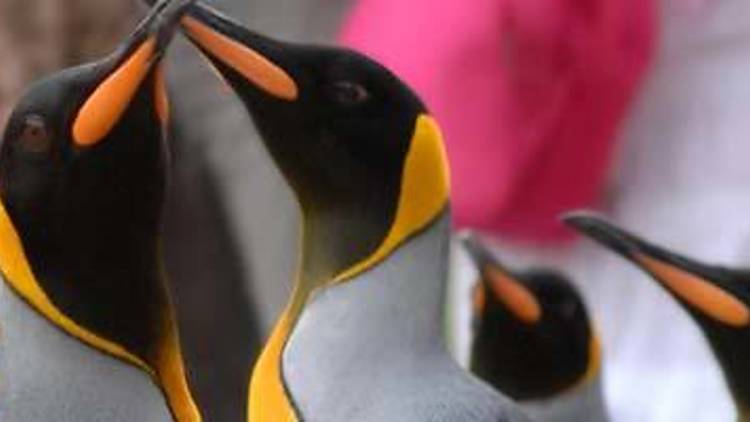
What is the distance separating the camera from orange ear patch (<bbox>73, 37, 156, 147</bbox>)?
111cm

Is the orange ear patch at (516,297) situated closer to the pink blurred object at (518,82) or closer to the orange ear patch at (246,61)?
the pink blurred object at (518,82)

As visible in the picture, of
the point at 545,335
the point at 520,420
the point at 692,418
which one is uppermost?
the point at 520,420

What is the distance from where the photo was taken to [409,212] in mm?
1256

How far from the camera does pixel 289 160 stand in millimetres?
1243

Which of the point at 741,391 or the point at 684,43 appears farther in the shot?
the point at 684,43

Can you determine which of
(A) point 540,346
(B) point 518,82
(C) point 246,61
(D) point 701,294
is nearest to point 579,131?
(B) point 518,82

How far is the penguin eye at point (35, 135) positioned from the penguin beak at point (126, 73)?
0.6 inches

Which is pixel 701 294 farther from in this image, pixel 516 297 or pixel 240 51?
pixel 240 51

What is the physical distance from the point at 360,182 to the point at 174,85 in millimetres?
1086

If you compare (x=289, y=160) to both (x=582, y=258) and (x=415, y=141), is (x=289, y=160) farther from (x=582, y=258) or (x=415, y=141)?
(x=582, y=258)

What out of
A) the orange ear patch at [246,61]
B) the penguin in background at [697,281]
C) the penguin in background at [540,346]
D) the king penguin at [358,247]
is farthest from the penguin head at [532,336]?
the orange ear patch at [246,61]

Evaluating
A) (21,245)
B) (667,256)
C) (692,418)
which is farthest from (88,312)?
(692,418)

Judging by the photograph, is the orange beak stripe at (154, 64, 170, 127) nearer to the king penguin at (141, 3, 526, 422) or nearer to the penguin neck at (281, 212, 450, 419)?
the king penguin at (141, 3, 526, 422)

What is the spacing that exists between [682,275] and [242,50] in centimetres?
36
